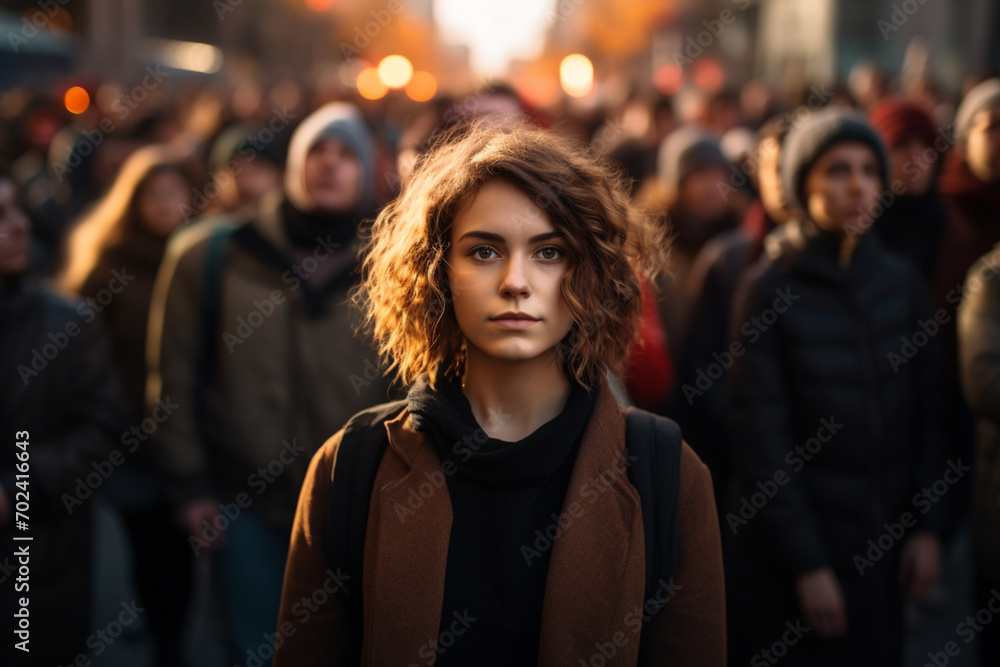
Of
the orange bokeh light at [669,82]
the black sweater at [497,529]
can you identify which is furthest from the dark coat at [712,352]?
the orange bokeh light at [669,82]

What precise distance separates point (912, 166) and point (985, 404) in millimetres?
2249

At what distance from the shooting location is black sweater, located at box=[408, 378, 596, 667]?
190 centimetres

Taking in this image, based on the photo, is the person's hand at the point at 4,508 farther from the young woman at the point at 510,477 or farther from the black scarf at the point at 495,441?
the black scarf at the point at 495,441

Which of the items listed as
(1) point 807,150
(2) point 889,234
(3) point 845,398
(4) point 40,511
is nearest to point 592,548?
(3) point 845,398

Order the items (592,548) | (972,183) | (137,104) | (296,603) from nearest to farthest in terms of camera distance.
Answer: (592,548), (296,603), (972,183), (137,104)

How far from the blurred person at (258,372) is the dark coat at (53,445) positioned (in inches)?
13.0

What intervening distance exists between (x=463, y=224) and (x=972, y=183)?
3.78 m

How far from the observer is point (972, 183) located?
15.5 feet

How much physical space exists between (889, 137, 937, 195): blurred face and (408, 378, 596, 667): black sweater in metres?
3.62

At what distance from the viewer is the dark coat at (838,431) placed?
10.5 ft

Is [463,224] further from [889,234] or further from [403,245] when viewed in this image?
[889,234]

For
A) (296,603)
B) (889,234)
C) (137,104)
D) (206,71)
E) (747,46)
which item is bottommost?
(296,603)

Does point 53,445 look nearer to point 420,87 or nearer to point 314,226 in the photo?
point 314,226

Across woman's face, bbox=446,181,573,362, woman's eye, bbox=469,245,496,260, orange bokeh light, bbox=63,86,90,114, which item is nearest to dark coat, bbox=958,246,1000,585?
woman's face, bbox=446,181,573,362
